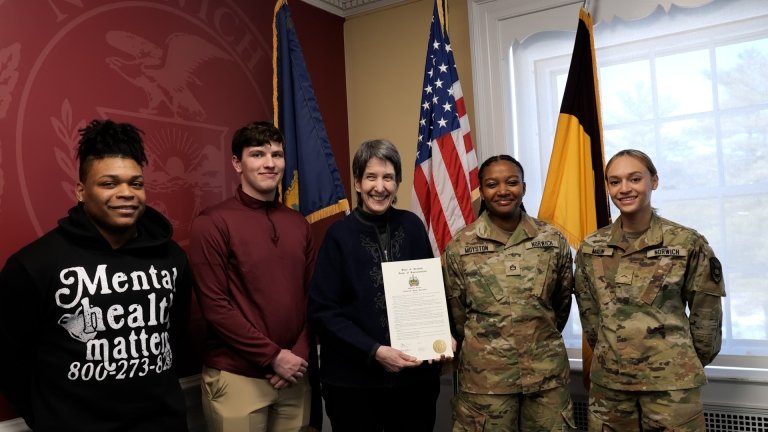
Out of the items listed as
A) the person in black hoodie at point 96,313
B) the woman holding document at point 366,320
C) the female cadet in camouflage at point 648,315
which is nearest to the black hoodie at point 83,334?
the person in black hoodie at point 96,313

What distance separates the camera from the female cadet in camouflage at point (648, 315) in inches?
79.7

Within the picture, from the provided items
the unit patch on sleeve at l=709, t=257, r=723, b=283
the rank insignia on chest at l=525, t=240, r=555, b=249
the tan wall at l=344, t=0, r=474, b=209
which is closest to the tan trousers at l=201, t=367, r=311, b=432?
the rank insignia on chest at l=525, t=240, r=555, b=249

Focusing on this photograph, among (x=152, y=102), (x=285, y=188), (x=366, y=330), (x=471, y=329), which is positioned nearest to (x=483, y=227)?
(x=471, y=329)

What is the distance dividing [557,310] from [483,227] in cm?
43

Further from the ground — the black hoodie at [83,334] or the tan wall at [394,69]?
the tan wall at [394,69]

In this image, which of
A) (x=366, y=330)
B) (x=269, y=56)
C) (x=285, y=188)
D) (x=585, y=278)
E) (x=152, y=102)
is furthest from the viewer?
(x=269, y=56)

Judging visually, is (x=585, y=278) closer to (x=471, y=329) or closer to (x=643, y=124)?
(x=471, y=329)

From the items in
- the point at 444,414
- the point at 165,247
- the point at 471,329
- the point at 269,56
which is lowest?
the point at 444,414

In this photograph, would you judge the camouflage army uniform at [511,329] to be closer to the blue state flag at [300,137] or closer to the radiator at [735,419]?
the blue state flag at [300,137]

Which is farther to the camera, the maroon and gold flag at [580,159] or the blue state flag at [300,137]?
the blue state flag at [300,137]

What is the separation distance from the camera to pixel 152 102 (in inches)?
101

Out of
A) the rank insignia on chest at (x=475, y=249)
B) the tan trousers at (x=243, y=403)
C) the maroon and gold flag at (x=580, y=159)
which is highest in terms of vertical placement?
the maroon and gold flag at (x=580, y=159)

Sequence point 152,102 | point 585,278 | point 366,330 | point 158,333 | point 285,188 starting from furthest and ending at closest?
1. point 285,188
2. point 152,102
3. point 585,278
4. point 366,330
5. point 158,333

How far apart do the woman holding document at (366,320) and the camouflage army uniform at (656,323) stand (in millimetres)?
601
